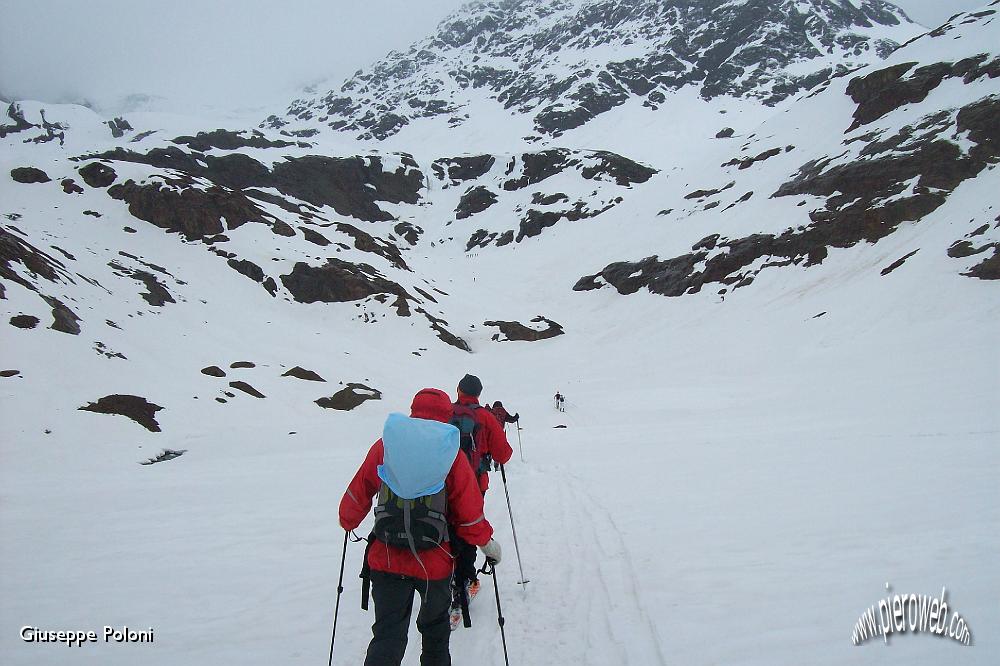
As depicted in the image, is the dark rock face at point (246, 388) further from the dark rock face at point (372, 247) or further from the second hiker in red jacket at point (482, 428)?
the dark rock face at point (372, 247)

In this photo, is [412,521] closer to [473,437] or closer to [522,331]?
[473,437]

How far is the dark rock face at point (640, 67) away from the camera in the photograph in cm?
12644

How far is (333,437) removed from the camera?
18.5m

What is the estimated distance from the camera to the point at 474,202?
8344 centimetres

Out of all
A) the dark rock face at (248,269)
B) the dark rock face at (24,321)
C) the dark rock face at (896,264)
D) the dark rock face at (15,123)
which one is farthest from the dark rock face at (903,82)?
the dark rock face at (15,123)

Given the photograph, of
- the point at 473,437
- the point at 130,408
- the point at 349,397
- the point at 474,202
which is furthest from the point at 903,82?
the point at 130,408

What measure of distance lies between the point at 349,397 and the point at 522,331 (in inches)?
766

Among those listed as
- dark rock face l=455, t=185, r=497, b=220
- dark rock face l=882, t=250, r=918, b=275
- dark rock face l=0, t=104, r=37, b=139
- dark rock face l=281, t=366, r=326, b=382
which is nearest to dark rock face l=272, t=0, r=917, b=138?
dark rock face l=455, t=185, r=497, b=220

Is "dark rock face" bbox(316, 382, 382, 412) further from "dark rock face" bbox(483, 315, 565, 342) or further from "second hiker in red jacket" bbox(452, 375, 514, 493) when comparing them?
"second hiker in red jacket" bbox(452, 375, 514, 493)

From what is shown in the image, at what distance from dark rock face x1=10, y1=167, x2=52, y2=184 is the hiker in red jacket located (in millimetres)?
55275

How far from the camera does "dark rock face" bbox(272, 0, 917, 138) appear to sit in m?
126

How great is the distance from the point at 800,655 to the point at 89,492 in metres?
12.2

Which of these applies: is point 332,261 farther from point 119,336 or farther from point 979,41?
point 979,41

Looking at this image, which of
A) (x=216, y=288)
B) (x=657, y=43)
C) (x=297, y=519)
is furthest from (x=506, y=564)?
(x=657, y=43)
